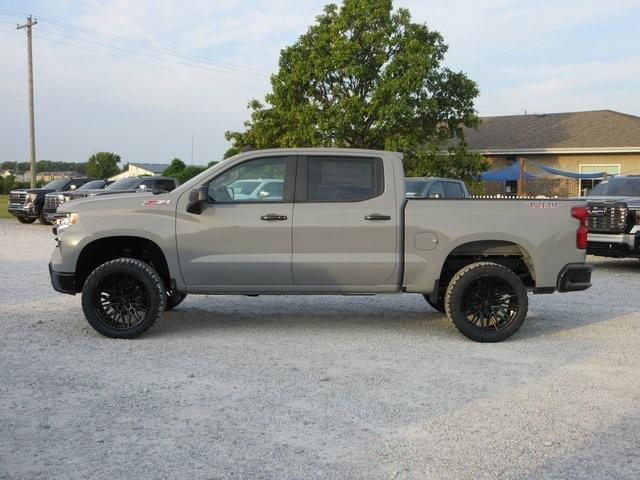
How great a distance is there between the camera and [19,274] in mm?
12070

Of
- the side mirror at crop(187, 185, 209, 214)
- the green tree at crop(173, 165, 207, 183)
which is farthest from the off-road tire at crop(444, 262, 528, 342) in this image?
the green tree at crop(173, 165, 207, 183)


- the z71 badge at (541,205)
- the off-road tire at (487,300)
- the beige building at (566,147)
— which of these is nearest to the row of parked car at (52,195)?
the beige building at (566,147)

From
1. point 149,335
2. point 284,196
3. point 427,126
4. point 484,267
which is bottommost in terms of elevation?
point 149,335

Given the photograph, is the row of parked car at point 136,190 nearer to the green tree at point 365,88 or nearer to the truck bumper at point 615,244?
the truck bumper at point 615,244

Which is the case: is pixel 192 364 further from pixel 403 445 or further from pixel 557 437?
pixel 557 437

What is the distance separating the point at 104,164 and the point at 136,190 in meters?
99.3

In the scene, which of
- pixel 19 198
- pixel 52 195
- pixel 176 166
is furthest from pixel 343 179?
pixel 176 166

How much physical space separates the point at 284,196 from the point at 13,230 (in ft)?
61.6

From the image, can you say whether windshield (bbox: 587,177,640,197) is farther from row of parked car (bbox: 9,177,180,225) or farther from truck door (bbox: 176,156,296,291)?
row of parked car (bbox: 9,177,180,225)

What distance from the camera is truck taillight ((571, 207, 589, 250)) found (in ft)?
23.9

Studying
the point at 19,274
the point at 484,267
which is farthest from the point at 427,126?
the point at 484,267

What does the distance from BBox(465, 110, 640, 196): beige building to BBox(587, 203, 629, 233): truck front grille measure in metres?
16.7

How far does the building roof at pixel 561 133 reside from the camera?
104ft

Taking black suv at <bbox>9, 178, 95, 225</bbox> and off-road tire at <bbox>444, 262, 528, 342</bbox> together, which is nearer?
off-road tire at <bbox>444, 262, 528, 342</bbox>
